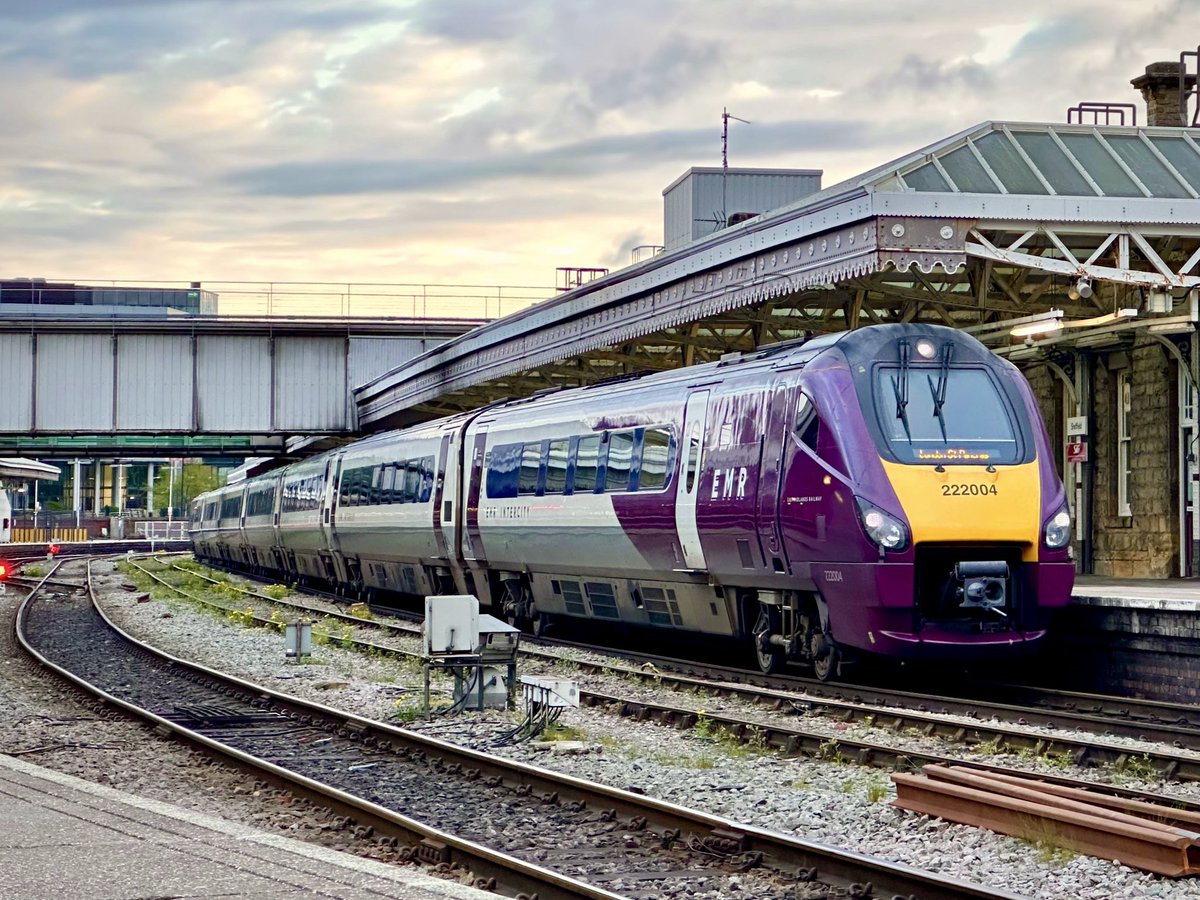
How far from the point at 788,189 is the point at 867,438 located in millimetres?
31051

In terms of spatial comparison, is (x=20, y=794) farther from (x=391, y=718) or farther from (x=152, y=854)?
(x=391, y=718)

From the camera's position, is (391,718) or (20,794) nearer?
(20,794)

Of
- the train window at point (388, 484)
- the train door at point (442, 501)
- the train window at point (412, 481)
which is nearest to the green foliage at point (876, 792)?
the train door at point (442, 501)

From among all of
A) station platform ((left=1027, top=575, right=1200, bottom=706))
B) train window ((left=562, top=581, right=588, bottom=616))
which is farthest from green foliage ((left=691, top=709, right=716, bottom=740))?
train window ((left=562, top=581, right=588, bottom=616))

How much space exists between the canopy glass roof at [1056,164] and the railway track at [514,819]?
896 centimetres

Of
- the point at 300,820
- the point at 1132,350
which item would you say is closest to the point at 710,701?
the point at 300,820

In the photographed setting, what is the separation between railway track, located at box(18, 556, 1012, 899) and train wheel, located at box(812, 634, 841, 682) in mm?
4352

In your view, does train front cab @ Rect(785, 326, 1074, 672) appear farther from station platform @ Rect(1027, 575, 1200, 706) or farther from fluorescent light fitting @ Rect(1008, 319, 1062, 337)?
fluorescent light fitting @ Rect(1008, 319, 1062, 337)

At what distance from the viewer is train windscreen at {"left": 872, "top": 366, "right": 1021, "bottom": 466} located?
14266 millimetres

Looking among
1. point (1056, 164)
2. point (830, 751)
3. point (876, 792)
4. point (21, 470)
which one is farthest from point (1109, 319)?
point (21, 470)

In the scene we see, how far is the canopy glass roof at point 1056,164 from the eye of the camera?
715 inches

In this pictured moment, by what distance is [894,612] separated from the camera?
13742 millimetres

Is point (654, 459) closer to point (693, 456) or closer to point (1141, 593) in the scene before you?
point (693, 456)

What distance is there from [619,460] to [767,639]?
10.4 feet
